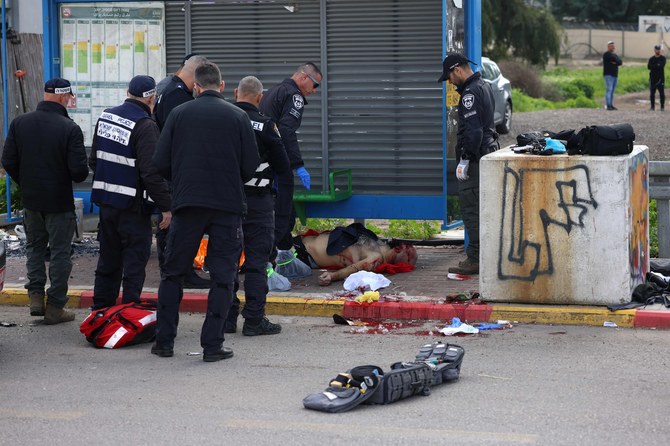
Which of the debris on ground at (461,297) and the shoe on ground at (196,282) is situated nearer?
the debris on ground at (461,297)

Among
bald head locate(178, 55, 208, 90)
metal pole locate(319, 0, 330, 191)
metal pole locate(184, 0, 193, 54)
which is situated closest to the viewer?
bald head locate(178, 55, 208, 90)

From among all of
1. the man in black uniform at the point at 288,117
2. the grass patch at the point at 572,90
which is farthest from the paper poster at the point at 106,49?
the grass patch at the point at 572,90

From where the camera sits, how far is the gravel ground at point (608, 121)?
2232 cm

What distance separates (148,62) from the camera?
11.9 meters

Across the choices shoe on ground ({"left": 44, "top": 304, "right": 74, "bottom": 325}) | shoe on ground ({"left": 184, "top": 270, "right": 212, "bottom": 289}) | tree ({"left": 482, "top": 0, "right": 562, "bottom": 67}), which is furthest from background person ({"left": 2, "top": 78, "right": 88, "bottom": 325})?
Answer: tree ({"left": 482, "top": 0, "right": 562, "bottom": 67})

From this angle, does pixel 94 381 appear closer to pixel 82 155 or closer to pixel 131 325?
pixel 131 325

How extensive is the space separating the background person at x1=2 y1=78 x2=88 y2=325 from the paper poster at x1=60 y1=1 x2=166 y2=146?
2.95 metres

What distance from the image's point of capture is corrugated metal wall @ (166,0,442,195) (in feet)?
36.8

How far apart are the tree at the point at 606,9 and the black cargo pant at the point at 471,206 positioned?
65746mm

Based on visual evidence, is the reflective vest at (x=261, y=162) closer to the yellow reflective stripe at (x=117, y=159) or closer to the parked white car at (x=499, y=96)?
the yellow reflective stripe at (x=117, y=159)

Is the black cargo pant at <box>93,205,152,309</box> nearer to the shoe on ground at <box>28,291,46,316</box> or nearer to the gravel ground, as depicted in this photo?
the shoe on ground at <box>28,291,46,316</box>

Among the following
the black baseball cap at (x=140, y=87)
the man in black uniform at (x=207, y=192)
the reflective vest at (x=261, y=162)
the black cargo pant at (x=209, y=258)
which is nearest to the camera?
the man in black uniform at (x=207, y=192)

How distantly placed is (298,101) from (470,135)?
1.54 meters

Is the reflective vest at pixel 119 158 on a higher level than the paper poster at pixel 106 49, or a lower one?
lower
